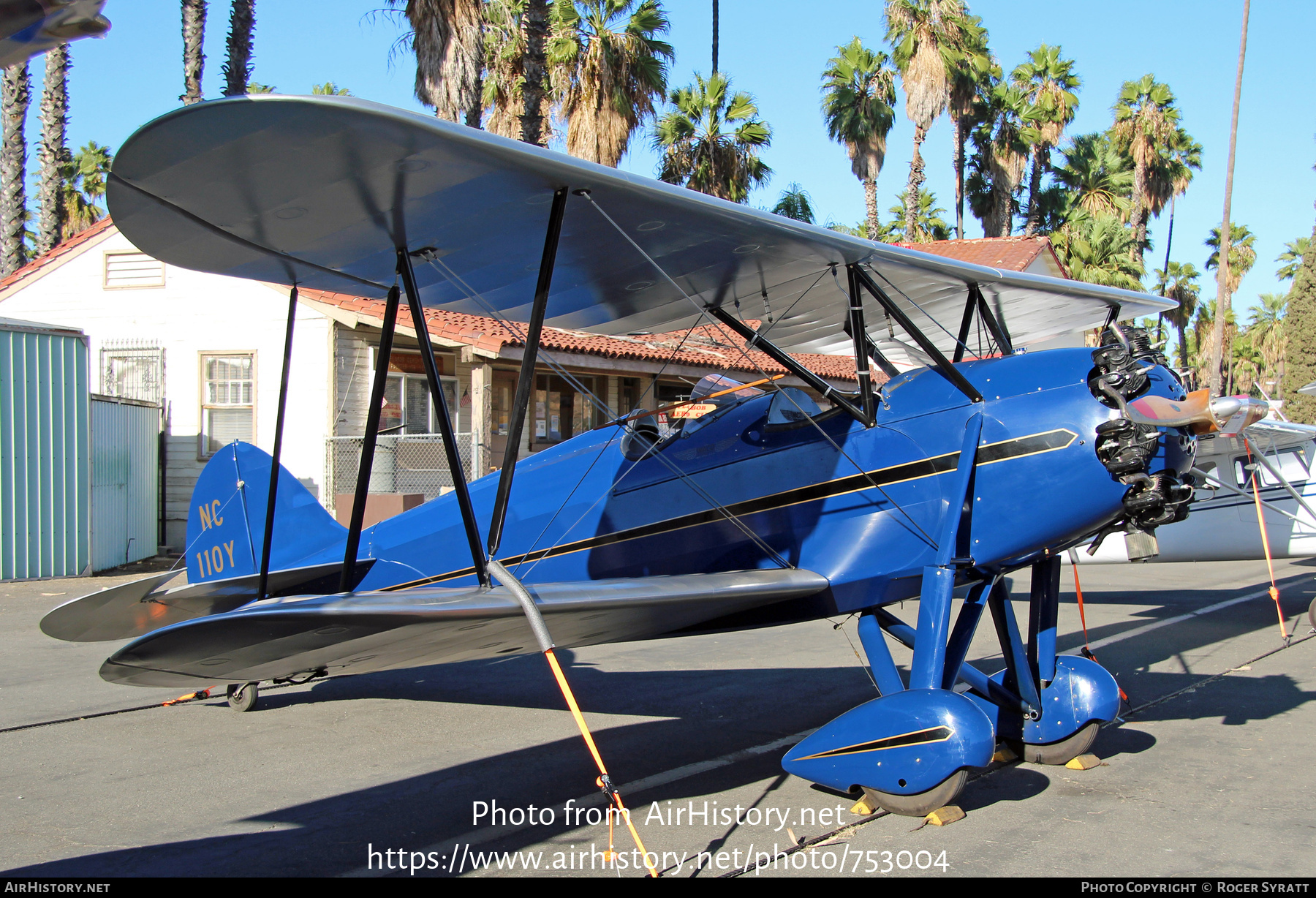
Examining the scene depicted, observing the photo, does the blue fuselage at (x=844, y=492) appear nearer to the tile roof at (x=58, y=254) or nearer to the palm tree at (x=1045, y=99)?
the tile roof at (x=58, y=254)

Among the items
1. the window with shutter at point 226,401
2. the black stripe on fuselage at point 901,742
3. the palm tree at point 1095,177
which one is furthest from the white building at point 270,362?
the palm tree at point 1095,177

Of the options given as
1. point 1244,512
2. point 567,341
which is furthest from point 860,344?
point 567,341

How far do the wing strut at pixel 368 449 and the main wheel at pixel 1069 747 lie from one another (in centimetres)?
365

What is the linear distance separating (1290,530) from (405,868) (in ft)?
A: 40.2

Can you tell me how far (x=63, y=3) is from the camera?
2084 mm

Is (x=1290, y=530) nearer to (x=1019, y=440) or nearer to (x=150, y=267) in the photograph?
(x=1019, y=440)

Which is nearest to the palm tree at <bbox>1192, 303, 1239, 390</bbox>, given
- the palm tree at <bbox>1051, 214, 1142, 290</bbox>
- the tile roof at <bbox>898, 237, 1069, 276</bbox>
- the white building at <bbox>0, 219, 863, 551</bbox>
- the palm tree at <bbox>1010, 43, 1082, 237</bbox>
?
the palm tree at <bbox>1010, 43, 1082, 237</bbox>

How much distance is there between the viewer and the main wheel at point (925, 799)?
4055 millimetres

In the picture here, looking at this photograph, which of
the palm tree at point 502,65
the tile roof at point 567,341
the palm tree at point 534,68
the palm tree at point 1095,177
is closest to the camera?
the tile roof at point 567,341

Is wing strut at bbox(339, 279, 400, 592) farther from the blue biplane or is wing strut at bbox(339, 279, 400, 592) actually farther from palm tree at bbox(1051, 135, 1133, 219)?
palm tree at bbox(1051, 135, 1133, 219)

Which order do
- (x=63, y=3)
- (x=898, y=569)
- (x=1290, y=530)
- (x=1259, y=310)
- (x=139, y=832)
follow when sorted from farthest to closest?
(x=1259, y=310), (x=1290, y=530), (x=898, y=569), (x=139, y=832), (x=63, y=3)

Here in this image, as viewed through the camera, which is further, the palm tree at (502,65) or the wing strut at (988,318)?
the palm tree at (502,65)

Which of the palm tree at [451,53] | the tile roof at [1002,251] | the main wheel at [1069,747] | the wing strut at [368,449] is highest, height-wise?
the palm tree at [451,53]

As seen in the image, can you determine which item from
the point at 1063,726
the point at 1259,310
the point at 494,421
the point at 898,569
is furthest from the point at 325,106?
the point at 1259,310
